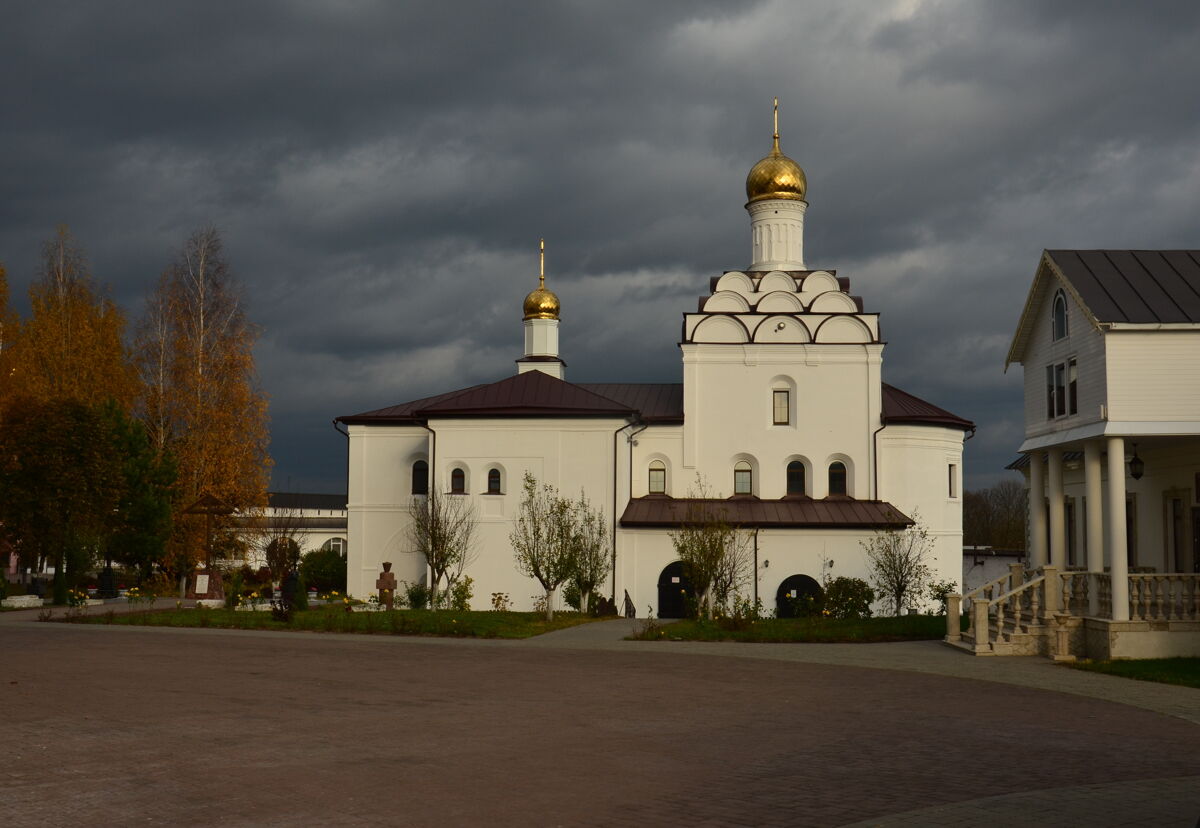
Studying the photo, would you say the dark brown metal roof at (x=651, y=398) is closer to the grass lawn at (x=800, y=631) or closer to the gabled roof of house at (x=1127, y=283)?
the grass lawn at (x=800, y=631)

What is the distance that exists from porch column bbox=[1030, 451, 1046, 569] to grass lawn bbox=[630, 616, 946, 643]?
247 centimetres

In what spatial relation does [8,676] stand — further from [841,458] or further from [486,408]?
[841,458]

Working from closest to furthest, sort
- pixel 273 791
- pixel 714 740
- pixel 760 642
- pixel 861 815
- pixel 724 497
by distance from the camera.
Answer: pixel 861 815, pixel 273 791, pixel 714 740, pixel 760 642, pixel 724 497

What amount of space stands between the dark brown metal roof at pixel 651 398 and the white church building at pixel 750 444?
13cm

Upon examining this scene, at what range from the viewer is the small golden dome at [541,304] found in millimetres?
46188

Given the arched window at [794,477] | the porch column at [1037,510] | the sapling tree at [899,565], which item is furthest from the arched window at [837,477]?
the porch column at [1037,510]

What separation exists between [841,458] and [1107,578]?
772 inches

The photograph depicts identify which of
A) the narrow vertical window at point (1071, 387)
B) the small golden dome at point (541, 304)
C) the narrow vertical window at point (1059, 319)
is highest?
the small golden dome at point (541, 304)

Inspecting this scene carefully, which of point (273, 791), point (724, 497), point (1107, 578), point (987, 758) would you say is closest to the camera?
point (273, 791)

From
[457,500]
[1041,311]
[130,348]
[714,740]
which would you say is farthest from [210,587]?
[714,740]

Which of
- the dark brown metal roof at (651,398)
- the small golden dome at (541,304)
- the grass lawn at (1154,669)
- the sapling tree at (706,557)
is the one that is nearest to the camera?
the grass lawn at (1154,669)

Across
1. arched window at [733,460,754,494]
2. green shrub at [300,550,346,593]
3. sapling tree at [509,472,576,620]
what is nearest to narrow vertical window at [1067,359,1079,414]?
sapling tree at [509,472,576,620]

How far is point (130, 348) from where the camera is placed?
41.5 metres

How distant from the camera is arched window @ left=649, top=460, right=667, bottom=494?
39.7 metres
